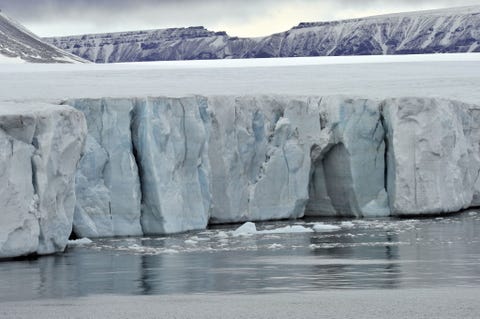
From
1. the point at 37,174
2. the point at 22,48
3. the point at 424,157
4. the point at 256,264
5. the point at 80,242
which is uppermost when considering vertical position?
the point at 22,48

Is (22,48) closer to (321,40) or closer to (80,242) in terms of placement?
(321,40)

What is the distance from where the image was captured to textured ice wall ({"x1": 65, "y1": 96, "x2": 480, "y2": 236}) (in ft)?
55.1

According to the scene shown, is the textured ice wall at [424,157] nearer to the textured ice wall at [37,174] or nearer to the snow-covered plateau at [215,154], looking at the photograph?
the snow-covered plateau at [215,154]

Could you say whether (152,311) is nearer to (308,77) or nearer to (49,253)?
(49,253)

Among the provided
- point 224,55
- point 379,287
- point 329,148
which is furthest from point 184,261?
point 224,55

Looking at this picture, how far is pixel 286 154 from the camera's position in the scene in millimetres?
18906

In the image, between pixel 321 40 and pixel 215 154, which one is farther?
pixel 321 40

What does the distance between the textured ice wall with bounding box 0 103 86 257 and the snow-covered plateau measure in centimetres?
2

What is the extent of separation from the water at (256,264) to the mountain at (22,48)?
2072 inches

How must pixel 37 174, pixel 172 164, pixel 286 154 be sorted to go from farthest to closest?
pixel 286 154 → pixel 172 164 → pixel 37 174

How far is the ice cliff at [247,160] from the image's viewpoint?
634 inches

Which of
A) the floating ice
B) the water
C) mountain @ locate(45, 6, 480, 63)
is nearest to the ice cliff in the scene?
the floating ice

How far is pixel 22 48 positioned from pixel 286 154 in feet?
187

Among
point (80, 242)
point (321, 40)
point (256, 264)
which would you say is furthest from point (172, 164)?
point (321, 40)
